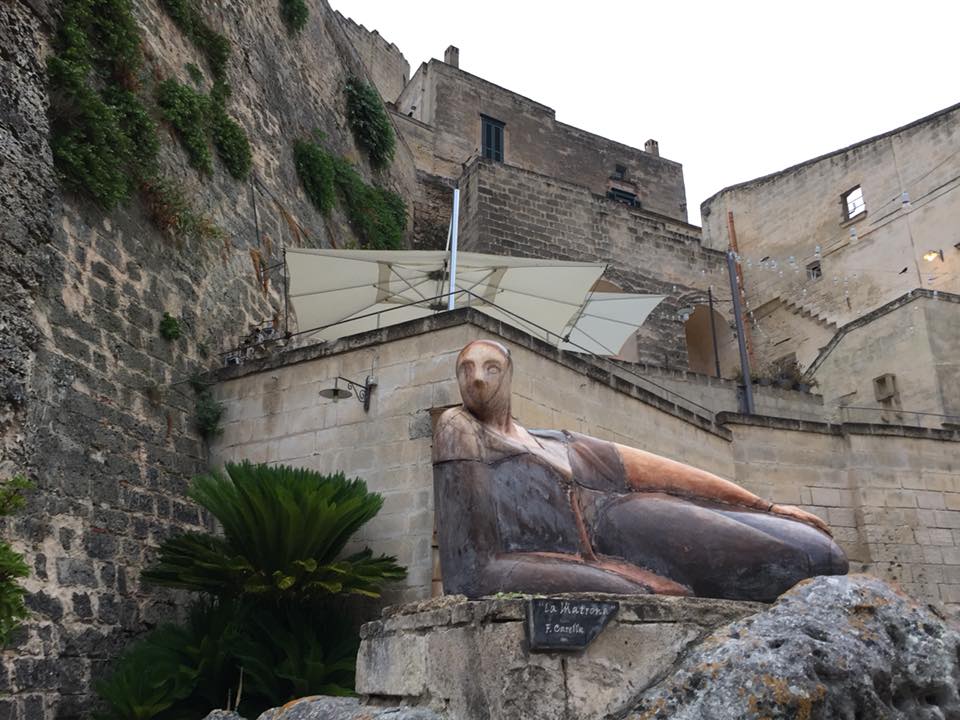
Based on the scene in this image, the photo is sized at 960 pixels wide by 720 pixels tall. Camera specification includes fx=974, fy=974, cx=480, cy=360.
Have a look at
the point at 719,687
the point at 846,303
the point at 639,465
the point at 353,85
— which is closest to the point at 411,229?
the point at 353,85

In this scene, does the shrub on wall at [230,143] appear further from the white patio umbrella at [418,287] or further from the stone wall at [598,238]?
the stone wall at [598,238]

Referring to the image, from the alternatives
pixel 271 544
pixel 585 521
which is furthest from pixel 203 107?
pixel 585 521

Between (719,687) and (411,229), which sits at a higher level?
(411,229)

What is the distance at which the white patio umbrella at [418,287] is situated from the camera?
11773 millimetres

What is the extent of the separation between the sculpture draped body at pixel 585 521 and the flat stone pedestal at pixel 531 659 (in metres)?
0.46

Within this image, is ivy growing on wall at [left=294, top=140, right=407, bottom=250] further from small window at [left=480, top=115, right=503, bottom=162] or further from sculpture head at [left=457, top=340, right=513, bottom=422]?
sculpture head at [left=457, top=340, right=513, bottom=422]

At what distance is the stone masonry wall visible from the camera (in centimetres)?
706

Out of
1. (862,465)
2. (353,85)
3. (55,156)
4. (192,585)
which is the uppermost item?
(353,85)

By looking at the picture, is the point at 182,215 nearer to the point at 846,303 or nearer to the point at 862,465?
the point at 862,465

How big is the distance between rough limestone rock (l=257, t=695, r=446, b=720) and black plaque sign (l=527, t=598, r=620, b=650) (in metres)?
0.54

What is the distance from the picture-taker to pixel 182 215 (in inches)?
387

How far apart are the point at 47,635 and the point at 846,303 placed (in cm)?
2168

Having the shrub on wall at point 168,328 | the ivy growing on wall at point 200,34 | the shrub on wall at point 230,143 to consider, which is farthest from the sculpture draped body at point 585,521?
the ivy growing on wall at point 200,34

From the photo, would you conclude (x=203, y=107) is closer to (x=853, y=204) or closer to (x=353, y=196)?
(x=353, y=196)
